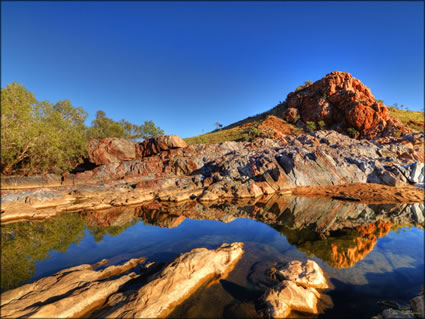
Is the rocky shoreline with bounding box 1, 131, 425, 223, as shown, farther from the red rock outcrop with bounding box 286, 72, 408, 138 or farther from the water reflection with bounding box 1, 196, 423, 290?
the red rock outcrop with bounding box 286, 72, 408, 138

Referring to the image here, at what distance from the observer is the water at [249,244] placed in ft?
26.3

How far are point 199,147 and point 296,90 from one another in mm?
54283

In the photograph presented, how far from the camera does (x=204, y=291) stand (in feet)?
26.6

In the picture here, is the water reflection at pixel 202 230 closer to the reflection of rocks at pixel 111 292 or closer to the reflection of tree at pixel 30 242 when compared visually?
the reflection of tree at pixel 30 242

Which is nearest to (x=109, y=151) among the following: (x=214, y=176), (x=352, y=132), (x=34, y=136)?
(x=34, y=136)

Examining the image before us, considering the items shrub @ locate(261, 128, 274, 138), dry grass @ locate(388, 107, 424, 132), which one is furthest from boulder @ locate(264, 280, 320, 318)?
dry grass @ locate(388, 107, 424, 132)

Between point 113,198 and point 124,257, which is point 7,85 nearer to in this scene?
point 113,198

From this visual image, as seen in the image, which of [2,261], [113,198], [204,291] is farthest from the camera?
[113,198]

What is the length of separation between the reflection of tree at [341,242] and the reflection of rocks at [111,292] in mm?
6097

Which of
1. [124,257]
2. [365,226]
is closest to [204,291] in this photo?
[124,257]

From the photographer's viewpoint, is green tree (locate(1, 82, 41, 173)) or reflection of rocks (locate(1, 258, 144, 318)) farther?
Result: green tree (locate(1, 82, 41, 173))

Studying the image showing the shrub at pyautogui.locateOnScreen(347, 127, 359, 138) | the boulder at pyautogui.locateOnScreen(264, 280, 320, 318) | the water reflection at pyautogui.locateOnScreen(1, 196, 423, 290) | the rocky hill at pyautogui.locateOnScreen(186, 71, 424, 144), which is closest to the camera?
the boulder at pyautogui.locateOnScreen(264, 280, 320, 318)

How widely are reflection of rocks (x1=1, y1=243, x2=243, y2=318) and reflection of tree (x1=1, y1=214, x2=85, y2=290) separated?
228 centimetres

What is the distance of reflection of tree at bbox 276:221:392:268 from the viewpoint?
11094 millimetres
